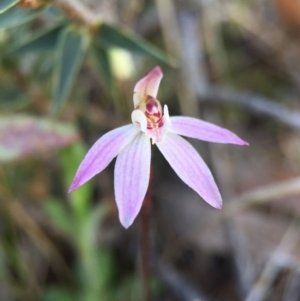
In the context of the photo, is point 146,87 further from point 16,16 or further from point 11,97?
point 11,97

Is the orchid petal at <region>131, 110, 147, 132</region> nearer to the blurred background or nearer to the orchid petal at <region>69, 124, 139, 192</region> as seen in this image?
the orchid petal at <region>69, 124, 139, 192</region>

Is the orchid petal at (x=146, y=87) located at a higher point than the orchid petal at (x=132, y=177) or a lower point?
higher

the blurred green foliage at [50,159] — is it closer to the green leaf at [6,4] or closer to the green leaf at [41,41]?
the green leaf at [41,41]

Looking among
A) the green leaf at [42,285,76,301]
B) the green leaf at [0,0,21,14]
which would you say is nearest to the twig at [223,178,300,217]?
the green leaf at [42,285,76,301]

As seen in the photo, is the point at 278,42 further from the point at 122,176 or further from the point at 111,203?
the point at 122,176

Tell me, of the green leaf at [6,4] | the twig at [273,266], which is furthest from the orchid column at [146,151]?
the twig at [273,266]

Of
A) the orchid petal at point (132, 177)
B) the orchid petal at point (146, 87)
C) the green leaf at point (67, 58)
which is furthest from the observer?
the green leaf at point (67, 58)
